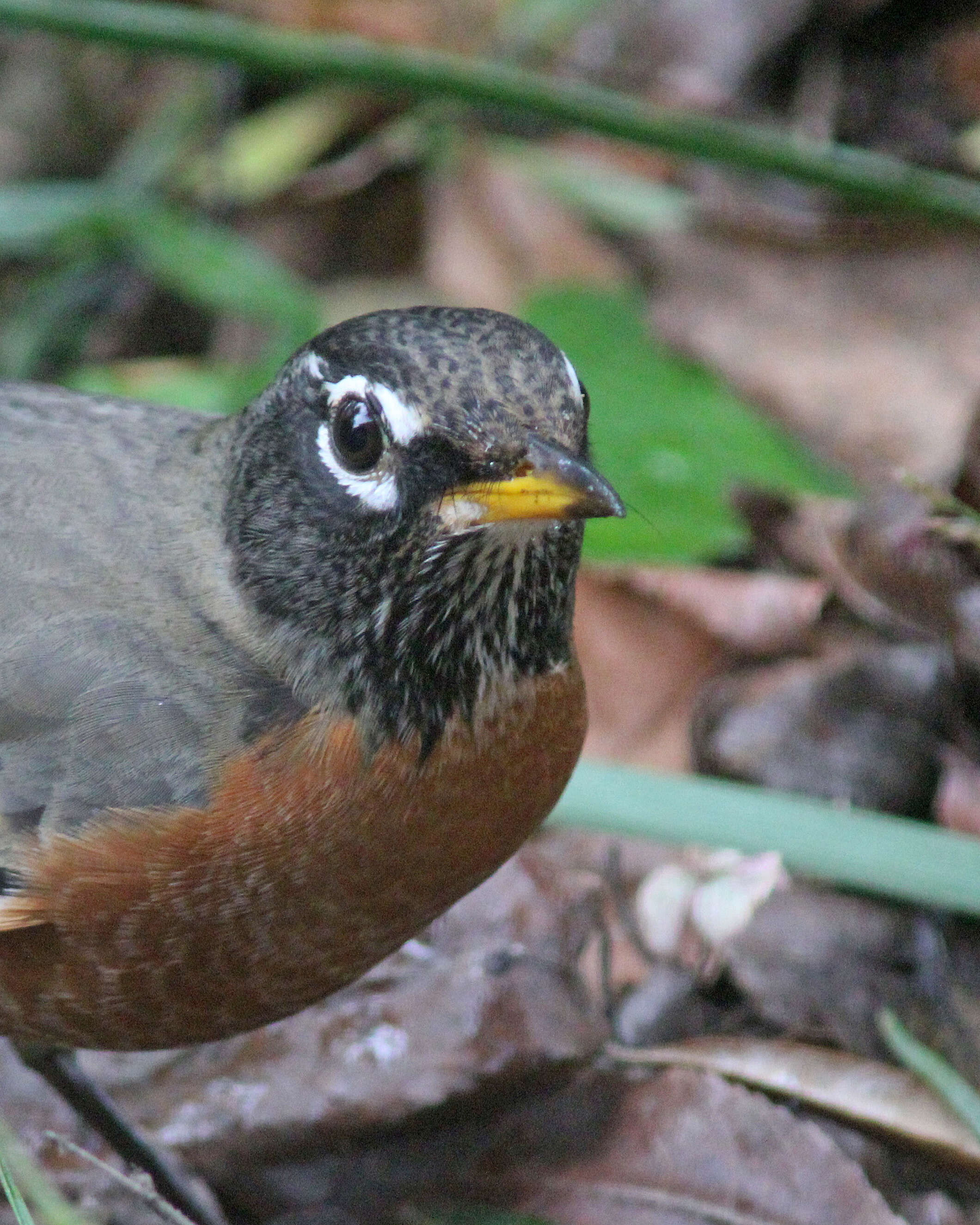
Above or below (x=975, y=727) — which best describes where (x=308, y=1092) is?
below

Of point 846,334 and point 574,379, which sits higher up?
point 574,379

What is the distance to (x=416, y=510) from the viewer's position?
2777 millimetres

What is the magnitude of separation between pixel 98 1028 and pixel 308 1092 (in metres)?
0.59

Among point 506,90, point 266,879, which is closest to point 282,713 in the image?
point 266,879

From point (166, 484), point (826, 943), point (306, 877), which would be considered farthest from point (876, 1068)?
point (166, 484)

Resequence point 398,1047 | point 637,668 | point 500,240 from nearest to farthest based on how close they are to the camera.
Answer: point 398,1047 → point 637,668 → point 500,240

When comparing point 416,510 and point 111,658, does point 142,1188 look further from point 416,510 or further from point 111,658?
point 416,510

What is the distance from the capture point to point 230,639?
9.98 ft

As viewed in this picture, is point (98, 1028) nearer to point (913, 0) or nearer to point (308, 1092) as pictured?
point (308, 1092)

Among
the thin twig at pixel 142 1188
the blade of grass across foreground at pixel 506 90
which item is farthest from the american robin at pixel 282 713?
the blade of grass across foreground at pixel 506 90

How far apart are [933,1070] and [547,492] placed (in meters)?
1.55

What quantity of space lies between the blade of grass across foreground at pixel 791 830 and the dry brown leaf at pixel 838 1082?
37 cm

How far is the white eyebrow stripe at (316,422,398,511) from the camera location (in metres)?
2.80

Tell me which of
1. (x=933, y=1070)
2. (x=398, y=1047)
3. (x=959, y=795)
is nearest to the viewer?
(x=933, y=1070)
